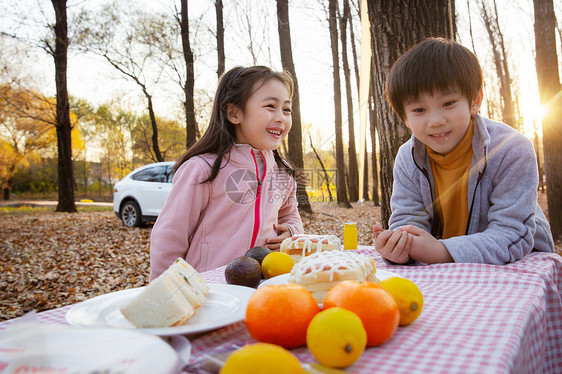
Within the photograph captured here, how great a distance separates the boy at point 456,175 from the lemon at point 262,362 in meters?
1.16

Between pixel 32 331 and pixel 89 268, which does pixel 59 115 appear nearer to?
pixel 89 268

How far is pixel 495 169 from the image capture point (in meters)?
1.78

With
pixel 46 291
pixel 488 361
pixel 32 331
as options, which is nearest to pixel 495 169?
pixel 488 361

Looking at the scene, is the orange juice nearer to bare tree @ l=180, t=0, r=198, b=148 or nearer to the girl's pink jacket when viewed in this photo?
the girl's pink jacket

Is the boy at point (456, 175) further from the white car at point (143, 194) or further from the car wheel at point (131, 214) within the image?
the car wheel at point (131, 214)

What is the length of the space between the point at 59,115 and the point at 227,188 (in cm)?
1376

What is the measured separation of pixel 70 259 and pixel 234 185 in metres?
5.81

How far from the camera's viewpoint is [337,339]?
664 millimetres

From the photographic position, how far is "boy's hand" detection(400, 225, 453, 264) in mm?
1624

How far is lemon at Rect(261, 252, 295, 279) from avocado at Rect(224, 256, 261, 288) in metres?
0.10

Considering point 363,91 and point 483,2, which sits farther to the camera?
point 483,2

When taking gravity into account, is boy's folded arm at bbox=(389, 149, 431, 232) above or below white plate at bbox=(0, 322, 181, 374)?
above

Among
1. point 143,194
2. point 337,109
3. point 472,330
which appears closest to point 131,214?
point 143,194

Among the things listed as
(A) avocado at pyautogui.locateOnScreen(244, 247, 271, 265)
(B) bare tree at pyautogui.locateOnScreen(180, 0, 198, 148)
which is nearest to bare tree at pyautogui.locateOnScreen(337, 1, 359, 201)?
(B) bare tree at pyautogui.locateOnScreen(180, 0, 198, 148)
